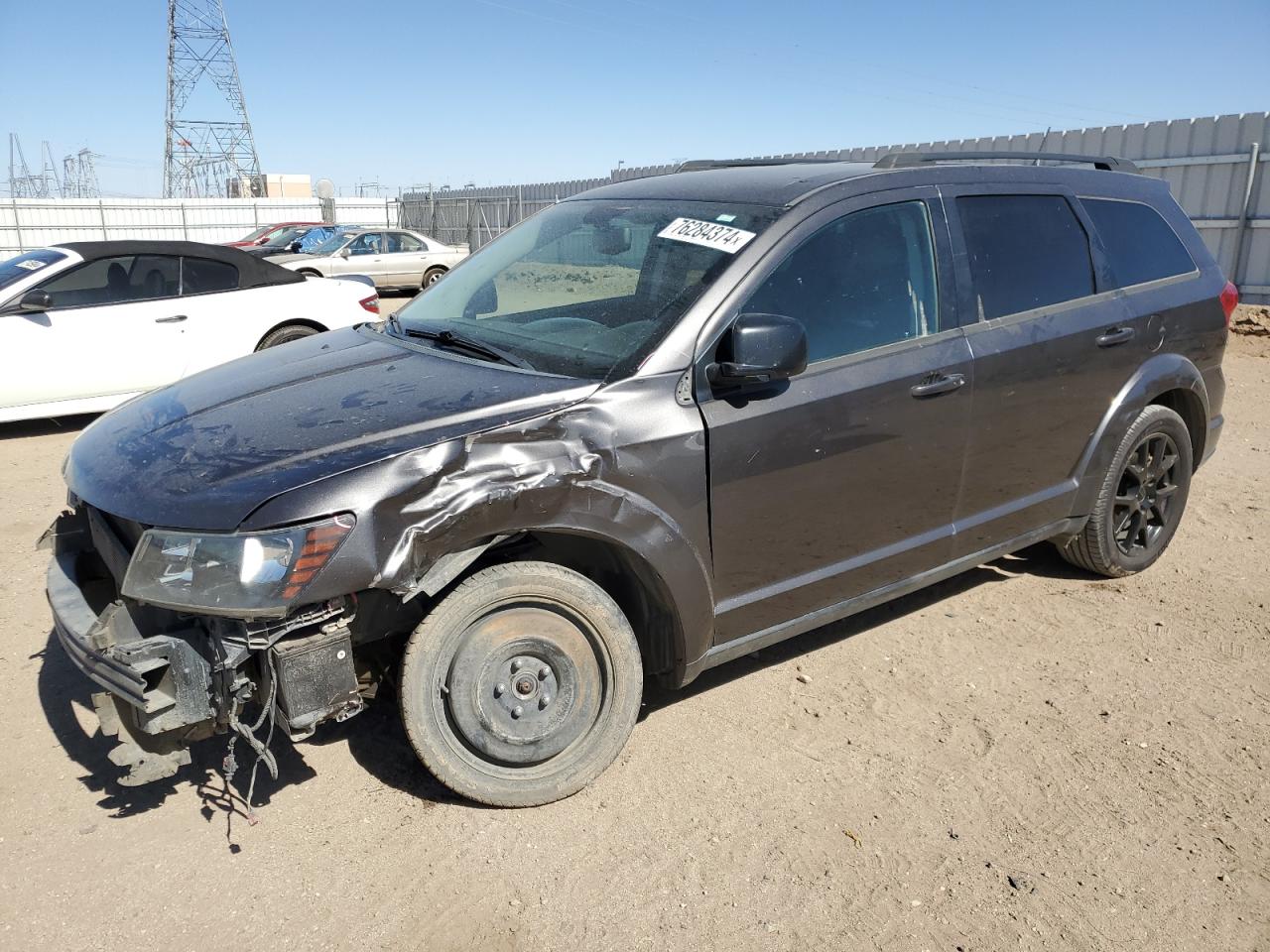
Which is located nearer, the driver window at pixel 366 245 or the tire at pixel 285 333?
the tire at pixel 285 333

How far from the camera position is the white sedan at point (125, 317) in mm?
7449

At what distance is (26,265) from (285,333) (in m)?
1.99

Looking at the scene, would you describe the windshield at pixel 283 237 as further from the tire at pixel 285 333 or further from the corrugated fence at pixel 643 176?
the tire at pixel 285 333

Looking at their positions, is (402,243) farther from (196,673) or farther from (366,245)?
(196,673)

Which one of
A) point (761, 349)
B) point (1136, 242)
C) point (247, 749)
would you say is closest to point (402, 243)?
point (1136, 242)

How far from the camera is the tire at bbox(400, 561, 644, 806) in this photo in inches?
110

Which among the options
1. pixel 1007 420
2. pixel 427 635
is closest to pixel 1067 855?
pixel 1007 420

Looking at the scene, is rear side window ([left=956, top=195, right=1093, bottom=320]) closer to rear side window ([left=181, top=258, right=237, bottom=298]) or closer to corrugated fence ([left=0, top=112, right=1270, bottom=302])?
corrugated fence ([left=0, top=112, right=1270, bottom=302])

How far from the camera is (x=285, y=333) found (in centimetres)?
834

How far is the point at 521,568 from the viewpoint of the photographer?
2.88 metres

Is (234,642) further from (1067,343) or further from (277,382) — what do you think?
(1067,343)

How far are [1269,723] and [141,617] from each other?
149 inches

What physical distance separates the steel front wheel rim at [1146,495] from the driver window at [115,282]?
23.6ft

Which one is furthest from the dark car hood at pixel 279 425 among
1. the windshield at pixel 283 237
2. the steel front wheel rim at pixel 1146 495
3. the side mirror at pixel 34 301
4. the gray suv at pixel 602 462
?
the windshield at pixel 283 237
